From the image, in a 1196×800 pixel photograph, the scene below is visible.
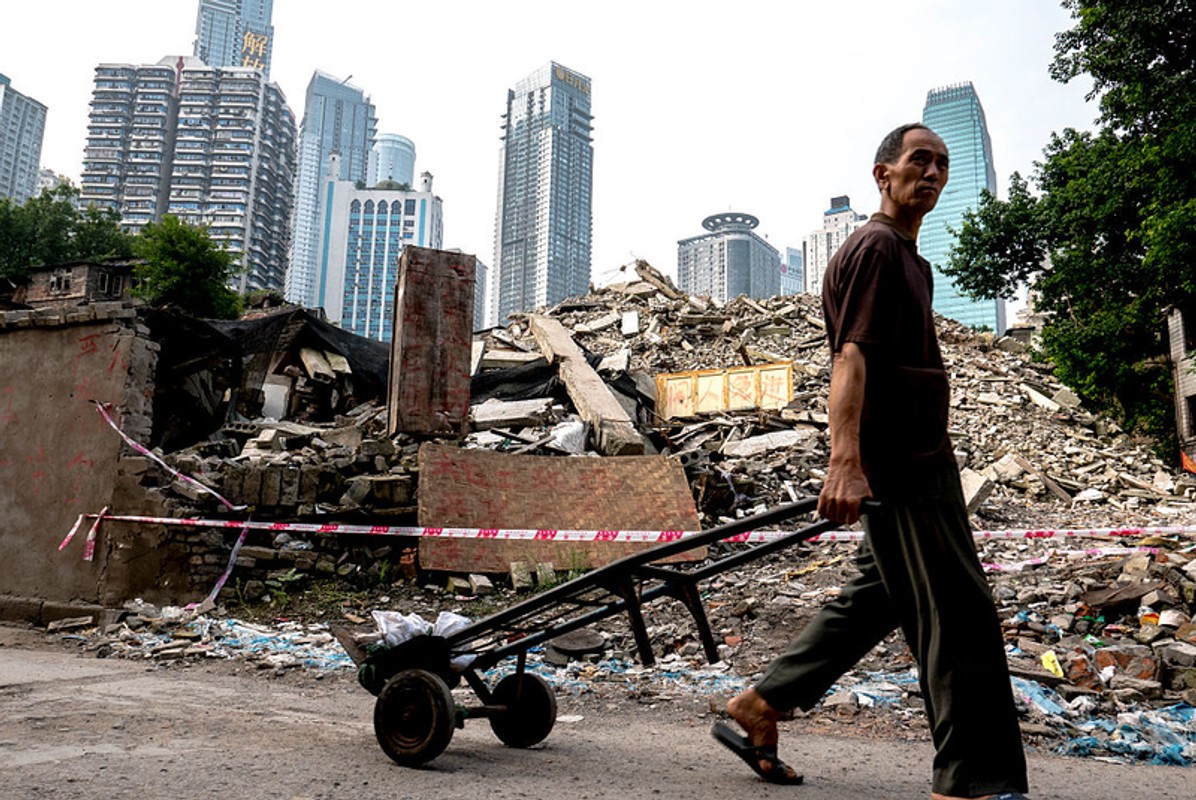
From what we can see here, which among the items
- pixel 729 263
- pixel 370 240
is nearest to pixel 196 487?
pixel 370 240

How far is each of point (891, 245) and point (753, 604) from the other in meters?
4.23

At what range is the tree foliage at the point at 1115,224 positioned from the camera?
1427 centimetres

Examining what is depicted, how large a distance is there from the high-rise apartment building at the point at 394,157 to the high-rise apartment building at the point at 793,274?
92.8 m

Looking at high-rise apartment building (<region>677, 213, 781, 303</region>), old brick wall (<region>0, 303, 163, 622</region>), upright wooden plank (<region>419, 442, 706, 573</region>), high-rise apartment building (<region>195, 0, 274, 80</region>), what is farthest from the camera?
high-rise apartment building (<region>195, 0, 274, 80</region>)

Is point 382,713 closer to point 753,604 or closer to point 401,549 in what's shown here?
point 753,604

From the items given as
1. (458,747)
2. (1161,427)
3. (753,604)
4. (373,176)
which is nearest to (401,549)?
(753,604)

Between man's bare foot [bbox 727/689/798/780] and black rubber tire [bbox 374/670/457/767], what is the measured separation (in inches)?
37.3

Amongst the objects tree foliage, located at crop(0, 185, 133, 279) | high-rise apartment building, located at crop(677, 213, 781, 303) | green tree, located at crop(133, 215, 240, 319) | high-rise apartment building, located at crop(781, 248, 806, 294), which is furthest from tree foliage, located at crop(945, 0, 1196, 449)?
high-rise apartment building, located at crop(781, 248, 806, 294)

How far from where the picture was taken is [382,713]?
2574mm

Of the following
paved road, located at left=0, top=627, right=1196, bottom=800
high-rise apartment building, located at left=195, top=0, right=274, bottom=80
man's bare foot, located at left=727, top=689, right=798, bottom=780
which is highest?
high-rise apartment building, located at left=195, top=0, right=274, bottom=80

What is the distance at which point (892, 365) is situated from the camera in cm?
209

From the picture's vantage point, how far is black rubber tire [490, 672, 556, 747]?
2949 millimetres

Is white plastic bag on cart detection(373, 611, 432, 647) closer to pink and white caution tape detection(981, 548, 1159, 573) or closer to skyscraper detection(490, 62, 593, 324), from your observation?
pink and white caution tape detection(981, 548, 1159, 573)

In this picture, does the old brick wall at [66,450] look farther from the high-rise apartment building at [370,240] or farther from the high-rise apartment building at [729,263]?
the high-rise apartment building at [729,263]
